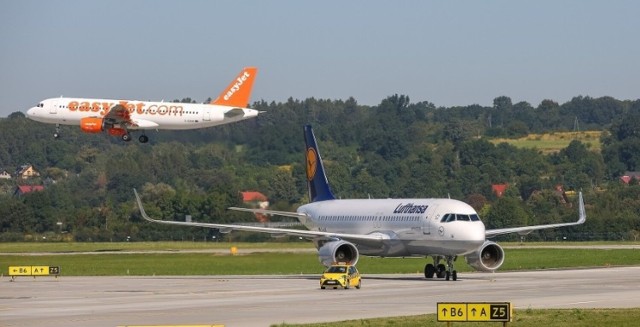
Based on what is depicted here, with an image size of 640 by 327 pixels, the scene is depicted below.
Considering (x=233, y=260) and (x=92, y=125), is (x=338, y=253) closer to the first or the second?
(x=233, y=260)

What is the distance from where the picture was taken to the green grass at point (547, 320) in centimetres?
3888

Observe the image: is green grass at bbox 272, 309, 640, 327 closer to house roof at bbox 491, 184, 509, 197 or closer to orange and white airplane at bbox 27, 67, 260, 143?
orange and white airplane at bbox 27, 67, 260, 143

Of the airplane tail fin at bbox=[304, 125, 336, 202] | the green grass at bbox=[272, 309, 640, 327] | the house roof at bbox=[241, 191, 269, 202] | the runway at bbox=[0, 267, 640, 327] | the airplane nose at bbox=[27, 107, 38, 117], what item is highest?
the airplane nose at bbox=[27, 107, 38, 117]

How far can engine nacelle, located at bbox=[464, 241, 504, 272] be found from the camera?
6594cm

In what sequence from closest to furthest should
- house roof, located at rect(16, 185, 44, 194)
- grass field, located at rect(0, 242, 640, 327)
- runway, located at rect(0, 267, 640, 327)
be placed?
runway, located at rect(0, 267, 640, 327)
grass field, located at rect(0, 242, 640, 327)
house roof, located at rect(16, 185, 44, 194)

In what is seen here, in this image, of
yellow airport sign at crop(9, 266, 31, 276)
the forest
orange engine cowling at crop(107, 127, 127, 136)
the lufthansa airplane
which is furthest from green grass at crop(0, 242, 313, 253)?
yellow airport sign at crop(9, 266, 31, 276)

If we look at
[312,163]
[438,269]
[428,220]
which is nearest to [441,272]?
[438,269]

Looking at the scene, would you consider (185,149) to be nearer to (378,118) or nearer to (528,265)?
(528,265)

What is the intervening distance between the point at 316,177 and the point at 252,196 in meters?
40.1

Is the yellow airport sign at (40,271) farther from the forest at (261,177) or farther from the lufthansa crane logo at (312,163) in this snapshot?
the forest at (261,177)

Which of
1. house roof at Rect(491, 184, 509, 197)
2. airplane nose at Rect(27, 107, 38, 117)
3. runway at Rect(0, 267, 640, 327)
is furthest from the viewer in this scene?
house roof at Rect(491, 184, 509, 197)

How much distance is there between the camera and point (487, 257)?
66688 millimetres

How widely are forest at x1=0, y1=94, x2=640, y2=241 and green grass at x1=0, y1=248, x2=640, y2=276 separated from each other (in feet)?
44.5

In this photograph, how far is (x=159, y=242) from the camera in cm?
11512
